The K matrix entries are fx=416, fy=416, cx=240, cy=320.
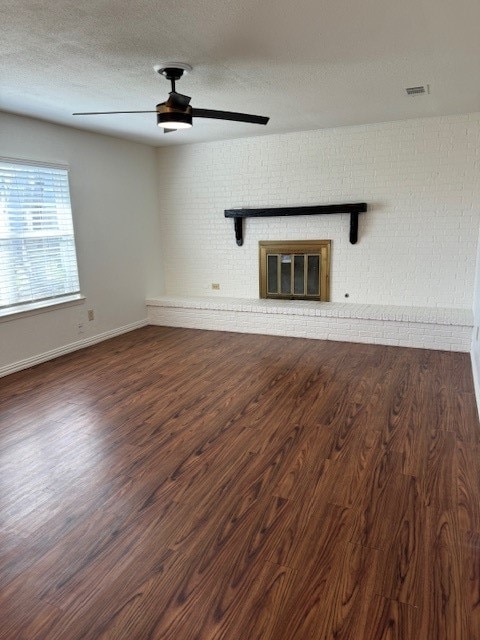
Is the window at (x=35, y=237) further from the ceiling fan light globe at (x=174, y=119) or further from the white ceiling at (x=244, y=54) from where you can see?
the ceiling fan light globe at (x=174, y=119)

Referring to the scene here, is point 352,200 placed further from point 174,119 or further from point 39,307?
point 39,307

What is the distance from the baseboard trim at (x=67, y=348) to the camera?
4.01m

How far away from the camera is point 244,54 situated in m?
2.57

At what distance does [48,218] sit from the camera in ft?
13.9

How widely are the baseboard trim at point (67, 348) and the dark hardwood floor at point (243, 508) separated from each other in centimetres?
45

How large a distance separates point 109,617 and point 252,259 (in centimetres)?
453

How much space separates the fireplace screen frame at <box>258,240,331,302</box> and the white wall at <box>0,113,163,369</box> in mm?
1577

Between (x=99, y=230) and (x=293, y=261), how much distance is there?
7.86ft

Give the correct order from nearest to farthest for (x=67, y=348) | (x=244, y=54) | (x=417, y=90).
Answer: (x=244, y=54)
(x=417, y=90)
(x=67, y=348)

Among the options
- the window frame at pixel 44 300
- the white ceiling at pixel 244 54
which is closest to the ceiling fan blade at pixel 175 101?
the white ceiling at pixel 244 54

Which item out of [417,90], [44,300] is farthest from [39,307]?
[417,90]

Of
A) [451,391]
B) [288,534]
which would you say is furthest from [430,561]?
[451,391]

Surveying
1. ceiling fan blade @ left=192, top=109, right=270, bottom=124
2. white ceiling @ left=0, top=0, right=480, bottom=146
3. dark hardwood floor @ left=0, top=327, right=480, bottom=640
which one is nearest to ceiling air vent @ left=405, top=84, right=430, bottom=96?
white ceiling @ left=0, top=0, right=480, bottom=146

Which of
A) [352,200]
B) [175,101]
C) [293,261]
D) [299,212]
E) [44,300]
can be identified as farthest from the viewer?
[293,261]
